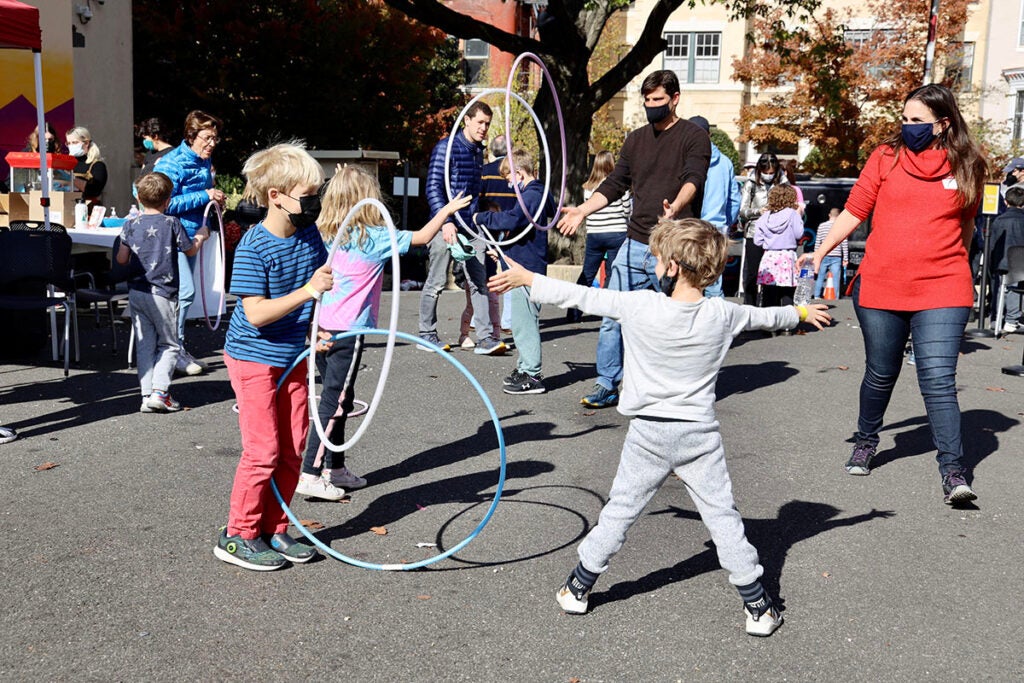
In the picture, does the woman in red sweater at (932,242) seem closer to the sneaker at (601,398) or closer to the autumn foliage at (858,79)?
the sneaker at (601,398)

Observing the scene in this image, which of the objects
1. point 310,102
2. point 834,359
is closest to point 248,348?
point 834,359

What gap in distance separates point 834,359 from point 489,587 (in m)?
7.06

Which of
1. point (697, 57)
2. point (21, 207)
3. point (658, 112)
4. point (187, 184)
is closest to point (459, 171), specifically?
point (658, 112)

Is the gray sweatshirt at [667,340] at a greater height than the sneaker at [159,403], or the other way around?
the gray sweatshirt at [667,340]

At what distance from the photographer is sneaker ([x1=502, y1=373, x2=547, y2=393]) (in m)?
8.82

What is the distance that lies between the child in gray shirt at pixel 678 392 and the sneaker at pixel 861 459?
245 cm

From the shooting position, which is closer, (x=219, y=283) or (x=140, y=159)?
(x=219, y=283)

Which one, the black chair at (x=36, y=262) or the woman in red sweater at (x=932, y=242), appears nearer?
the woman in red sweater at (x=932, y=242)

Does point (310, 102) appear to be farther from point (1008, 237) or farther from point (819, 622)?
point (819, 622)

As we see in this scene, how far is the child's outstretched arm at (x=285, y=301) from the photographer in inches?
176

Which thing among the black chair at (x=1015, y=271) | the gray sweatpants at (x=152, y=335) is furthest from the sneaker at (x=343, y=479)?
the black chair at (x=1015, y=271)

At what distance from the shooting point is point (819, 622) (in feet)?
14.8

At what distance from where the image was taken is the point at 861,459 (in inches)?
264

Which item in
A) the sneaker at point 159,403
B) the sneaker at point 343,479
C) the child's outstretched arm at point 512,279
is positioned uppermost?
the child's outstretched arm at point 512,279
